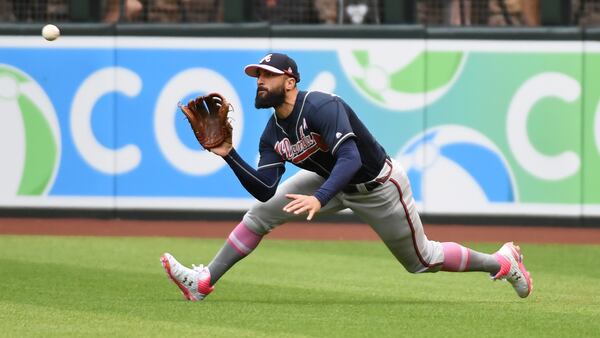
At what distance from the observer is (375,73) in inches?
549

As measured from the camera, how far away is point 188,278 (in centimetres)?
779

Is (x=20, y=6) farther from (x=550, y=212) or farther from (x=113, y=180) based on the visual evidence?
(x=550, y=212)

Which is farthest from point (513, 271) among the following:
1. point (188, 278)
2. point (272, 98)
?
point (188, 278)

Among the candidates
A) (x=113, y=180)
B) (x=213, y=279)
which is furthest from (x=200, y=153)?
(x=213, y=279)

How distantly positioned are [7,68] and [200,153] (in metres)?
2.29

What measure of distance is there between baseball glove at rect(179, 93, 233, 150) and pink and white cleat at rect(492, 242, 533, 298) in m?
1.87

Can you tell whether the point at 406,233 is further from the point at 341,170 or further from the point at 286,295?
the point at 286,295

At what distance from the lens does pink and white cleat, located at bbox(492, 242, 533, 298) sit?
26.3 ft

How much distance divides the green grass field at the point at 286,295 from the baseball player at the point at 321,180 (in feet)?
0.80

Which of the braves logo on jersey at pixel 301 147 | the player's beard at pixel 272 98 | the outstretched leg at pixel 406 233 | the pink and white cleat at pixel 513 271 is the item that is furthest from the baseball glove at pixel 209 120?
the pink and white cleat at pixel 513 271

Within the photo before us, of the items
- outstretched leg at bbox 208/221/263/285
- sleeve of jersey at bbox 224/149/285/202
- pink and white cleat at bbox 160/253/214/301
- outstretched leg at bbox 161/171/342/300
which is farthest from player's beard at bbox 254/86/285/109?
pink and white cleat at bbox 160/253/214/301

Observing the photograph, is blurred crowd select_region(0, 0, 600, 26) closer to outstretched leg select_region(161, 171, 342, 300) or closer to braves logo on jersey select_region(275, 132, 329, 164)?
outstretched leg select_region(161, 171, 342, 300)

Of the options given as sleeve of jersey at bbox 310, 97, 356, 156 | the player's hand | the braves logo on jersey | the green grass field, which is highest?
sleeve of jersey at bbox 310, 97, 356, 156

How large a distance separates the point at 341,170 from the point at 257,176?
0.65 meters
